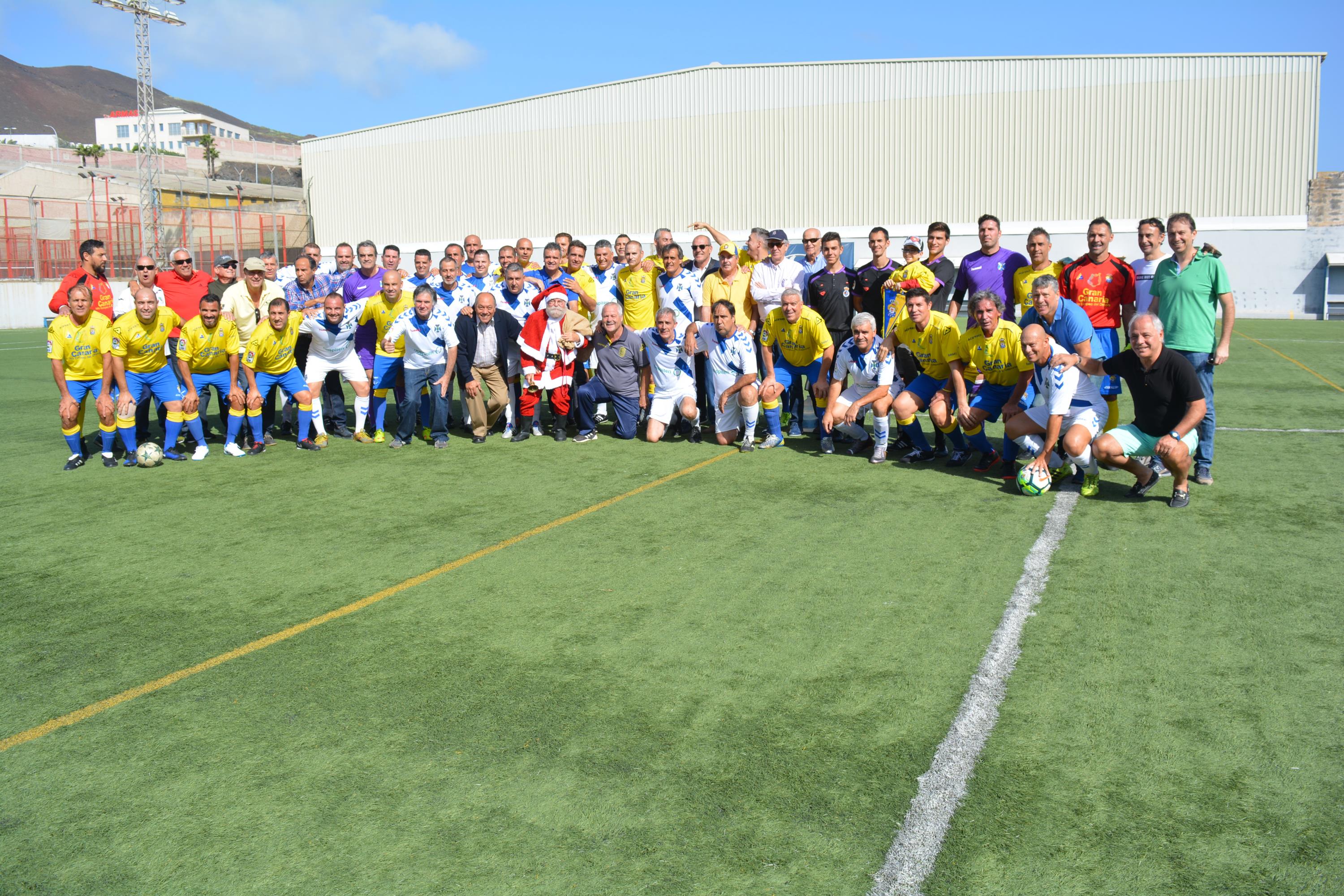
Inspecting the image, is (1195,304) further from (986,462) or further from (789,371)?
(789,371)

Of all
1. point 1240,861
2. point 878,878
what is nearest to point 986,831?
point 878,878

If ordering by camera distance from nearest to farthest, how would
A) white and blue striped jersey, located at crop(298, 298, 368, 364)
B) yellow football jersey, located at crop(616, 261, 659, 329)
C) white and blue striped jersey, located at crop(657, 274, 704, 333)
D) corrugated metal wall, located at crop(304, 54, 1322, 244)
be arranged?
1. white and blue striped jersey, located at crop(298, 298, 368, 364)
2. white and blue striped jersey, located at crop(657, 274, 704, 333)
3. yellow football jersey, located at crop(616, 261, 659, 329)
4. corrugated metal wall, located at crop(304, 54, 1322, 244)

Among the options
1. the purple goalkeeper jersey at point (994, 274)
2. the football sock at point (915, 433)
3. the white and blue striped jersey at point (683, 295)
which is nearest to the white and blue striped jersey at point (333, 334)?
the white and blue striped jersey at point (683, 295)

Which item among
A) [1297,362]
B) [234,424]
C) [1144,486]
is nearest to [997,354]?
[1144,486]

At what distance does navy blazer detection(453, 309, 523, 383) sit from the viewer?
9.62 m

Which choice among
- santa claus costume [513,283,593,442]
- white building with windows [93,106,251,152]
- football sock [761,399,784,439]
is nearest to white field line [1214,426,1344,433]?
football sock [761,399,784,439]

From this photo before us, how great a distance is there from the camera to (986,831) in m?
3.03

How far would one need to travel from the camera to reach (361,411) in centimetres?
974

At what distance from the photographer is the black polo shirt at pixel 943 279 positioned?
901 centimetres

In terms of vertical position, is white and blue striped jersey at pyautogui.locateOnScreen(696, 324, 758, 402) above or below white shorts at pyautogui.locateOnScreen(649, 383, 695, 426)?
above

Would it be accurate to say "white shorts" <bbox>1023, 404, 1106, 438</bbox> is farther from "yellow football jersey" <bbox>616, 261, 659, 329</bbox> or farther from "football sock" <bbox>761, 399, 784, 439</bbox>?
"yellow football jersey" <bbox>616, 261, 659, 329</bbox>

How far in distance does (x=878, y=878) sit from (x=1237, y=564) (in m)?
3.75

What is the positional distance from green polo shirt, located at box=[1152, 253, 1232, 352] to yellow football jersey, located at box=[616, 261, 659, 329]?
4778 millimetres

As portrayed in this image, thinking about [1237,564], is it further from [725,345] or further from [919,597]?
[725,345]
